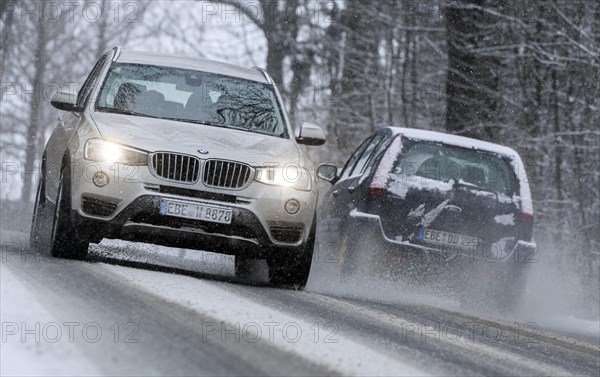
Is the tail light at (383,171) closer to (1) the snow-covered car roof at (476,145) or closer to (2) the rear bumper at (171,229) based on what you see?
(1) the snow-covered car roof at (476,145)

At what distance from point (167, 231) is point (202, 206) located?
0.33 metres

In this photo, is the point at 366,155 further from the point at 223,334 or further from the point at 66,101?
the point at 223,334

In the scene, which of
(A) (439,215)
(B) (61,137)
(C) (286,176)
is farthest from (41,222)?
(A) (439,215)

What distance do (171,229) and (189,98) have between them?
1.77 m

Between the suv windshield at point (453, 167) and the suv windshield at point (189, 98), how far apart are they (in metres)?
1.27

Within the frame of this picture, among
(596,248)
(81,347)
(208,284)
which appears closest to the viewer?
(81,347)

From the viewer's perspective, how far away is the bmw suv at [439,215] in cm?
1115

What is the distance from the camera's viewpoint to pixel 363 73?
2942cm

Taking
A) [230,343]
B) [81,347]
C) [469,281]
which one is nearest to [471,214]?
[469,281]

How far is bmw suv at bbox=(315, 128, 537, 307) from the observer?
36.6 ft

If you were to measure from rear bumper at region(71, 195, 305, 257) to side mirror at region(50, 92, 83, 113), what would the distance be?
137cm

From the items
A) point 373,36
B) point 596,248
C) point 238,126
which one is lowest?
point 596,248

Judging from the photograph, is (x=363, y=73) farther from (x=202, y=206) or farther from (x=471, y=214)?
(x=202, y=206)

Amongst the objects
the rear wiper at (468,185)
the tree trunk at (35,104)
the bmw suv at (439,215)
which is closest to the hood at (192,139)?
the bmw suv at (439,215)
